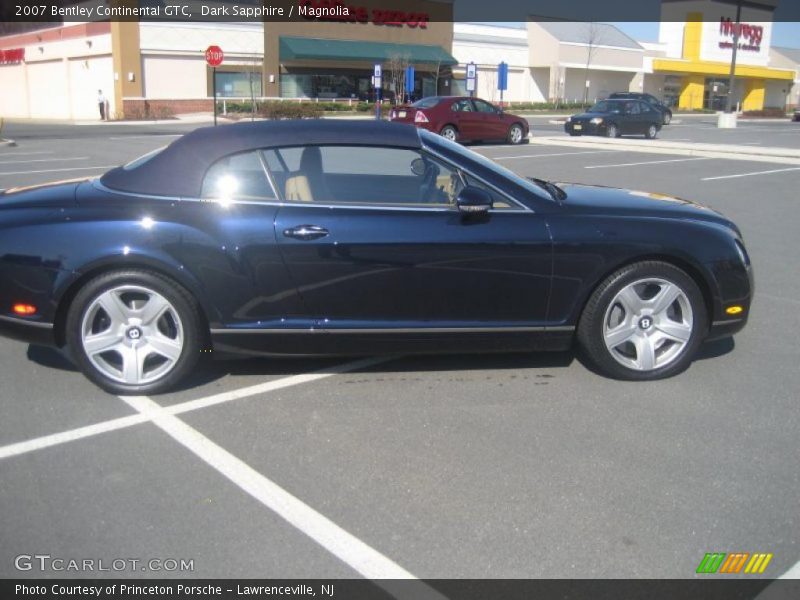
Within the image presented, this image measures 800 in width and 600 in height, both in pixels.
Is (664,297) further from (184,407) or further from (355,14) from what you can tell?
(355,14)

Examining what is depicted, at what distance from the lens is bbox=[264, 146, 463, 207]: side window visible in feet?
14.7

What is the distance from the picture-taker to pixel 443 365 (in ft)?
16.2

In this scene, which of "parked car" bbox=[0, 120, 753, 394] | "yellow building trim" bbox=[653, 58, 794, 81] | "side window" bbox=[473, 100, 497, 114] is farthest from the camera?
"yellow building trim" bbox=[653, 58, 794, 81]

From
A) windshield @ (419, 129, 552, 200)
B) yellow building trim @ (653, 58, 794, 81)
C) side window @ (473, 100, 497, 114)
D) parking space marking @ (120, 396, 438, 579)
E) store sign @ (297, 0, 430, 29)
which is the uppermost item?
store sign @ (297, 0, 430, 29)

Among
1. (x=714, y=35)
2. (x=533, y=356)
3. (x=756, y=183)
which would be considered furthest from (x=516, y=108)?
(x=533, y=356)

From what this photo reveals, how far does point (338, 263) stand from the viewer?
14.2ft

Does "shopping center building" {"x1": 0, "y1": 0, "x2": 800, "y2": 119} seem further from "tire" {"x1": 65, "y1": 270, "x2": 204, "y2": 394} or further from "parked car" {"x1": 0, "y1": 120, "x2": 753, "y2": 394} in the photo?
"tire" {"x1": 65, "y1": 270, "x2": 204, "y2": 394}

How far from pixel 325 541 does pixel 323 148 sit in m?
2.42

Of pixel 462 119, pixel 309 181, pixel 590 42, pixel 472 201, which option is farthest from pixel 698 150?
pixel 590 42

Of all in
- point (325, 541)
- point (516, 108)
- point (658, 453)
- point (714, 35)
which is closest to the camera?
point (325, 541)

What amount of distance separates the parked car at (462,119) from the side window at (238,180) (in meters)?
18.3

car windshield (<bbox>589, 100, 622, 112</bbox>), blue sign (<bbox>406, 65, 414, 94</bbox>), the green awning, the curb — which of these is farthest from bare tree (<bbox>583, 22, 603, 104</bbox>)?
the curb

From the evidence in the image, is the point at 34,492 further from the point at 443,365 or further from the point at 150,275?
the point at 443,365

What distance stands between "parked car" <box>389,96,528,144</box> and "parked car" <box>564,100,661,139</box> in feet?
11.6
